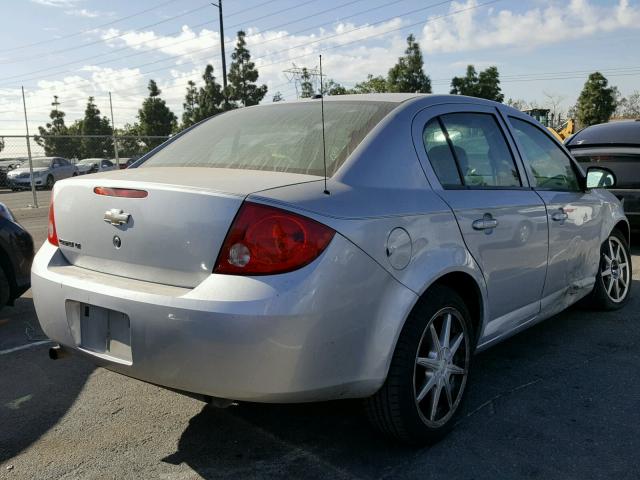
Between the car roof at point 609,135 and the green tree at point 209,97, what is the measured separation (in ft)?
114

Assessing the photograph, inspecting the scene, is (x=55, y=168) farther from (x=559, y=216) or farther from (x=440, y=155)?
(x=440, y=155)

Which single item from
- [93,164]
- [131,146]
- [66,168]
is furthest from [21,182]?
[131,146]

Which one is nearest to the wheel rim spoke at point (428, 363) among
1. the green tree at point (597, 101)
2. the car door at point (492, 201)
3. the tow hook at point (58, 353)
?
the car door at point (492, 201)

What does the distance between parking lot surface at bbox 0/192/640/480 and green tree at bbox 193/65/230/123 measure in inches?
1505

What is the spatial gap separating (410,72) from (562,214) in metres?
37.0

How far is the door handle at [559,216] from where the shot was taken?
11.8ft

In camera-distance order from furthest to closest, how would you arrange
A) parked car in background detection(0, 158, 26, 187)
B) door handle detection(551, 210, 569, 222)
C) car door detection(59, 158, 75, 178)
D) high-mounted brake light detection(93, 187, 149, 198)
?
parked car in background detection(0, 158, 26, 187), car door detection(59, 158, 75, 178), door handle detection(551, 210, 569, 222), high-mounted brake light detection(93, 187, 149, 198)

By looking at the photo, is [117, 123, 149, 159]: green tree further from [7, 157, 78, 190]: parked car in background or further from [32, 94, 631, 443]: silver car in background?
[32, 94, 631, 443]: silver car in background

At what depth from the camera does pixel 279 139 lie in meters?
2.91

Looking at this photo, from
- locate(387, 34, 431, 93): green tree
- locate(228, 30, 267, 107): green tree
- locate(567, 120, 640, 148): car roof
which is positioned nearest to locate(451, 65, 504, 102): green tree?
locate(387, 34, 431, 93): green tree

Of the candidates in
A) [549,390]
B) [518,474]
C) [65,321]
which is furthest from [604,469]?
[65,321]

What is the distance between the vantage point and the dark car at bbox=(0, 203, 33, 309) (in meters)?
4.70

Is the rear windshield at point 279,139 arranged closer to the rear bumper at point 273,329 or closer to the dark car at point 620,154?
the rear bumper at point 273,329

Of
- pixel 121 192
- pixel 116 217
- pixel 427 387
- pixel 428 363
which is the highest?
pixel 121 192
